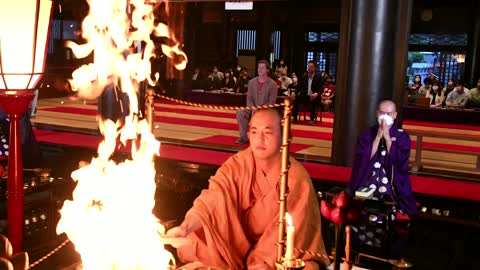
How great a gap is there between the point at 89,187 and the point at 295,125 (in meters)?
9.68

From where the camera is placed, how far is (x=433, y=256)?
16.5 ft

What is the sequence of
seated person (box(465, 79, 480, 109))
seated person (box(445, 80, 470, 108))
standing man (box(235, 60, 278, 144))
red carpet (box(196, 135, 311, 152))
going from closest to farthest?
standing man (box(235, 60, 278, 144))
red carpet (box(196, 135, 311, 152))
seated person (box(465, 79, 480, 109))
seated person (box(445, 80, 470, 108))

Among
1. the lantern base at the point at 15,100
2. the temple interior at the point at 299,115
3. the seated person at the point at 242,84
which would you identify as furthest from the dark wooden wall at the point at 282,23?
the lantern base at the point at 15,100

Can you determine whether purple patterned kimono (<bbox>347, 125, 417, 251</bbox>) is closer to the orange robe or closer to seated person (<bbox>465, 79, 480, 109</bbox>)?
the orange robe

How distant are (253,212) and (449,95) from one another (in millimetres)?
12346

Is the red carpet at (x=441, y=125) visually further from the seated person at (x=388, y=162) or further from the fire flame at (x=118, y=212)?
the fire flame at (x=118, y=212)

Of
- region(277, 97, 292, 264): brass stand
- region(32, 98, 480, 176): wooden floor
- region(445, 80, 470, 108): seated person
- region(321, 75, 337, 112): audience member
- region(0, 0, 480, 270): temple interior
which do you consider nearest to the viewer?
region(277, 97, 292, 264): brass stand

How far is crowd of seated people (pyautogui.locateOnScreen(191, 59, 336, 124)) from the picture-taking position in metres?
12.7

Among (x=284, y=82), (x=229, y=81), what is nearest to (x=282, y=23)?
(x=229, y=81)

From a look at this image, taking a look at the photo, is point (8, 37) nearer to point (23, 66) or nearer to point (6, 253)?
point (23, 66)

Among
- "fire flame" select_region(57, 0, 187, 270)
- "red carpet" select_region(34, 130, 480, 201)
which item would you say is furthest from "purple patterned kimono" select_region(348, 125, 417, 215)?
"fire flame" select_region(57, 0, 187, 270)

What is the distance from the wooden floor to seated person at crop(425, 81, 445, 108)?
1943mm

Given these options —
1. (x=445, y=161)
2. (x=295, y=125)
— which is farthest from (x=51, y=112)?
(x=445, y=161)

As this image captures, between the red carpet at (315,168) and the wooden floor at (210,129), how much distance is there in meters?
0.46
